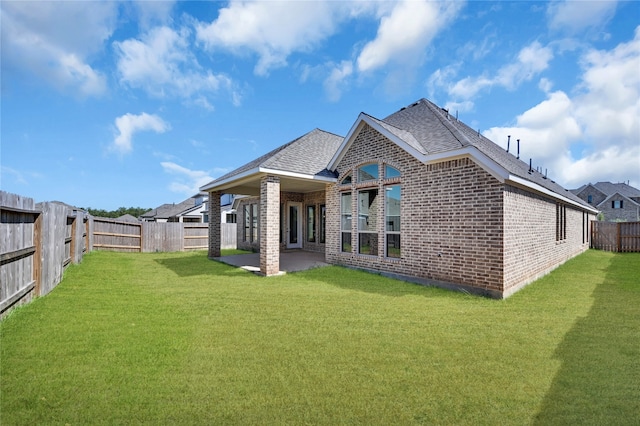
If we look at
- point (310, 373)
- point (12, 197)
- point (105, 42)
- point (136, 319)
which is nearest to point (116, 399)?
point (310, 373)

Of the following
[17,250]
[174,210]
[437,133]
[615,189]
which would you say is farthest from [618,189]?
[174,210]

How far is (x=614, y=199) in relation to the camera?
4303 cm

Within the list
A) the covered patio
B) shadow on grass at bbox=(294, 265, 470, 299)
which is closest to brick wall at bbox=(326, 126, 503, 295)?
shadow on grass at bbox=(294, 265, 470, 299)

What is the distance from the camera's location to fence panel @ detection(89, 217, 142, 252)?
15.0 meters

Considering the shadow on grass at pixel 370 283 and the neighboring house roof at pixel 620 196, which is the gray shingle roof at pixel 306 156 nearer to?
the shadow on grass at pixel 370 283

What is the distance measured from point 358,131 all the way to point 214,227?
26.0ft

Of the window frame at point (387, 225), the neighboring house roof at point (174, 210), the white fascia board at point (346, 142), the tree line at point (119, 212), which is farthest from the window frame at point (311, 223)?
the tree line at point (119, 212)

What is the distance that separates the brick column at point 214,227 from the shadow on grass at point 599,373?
483 inches

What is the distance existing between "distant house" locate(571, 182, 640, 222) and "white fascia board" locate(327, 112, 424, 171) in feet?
162

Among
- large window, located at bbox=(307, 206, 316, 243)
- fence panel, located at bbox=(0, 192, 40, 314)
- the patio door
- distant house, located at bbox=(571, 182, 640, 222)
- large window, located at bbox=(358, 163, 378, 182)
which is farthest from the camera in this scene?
distant house, located at bbox=(571, 182, 640, 222)

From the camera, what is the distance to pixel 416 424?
8.19ft

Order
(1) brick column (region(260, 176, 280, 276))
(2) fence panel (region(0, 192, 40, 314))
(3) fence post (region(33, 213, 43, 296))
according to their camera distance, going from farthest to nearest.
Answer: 1. (1) brick column (region(260, 176, 280, 276))
2. (3) fence post (region(33, 213, 43, 296))
3. (2) fence panel (region(0, 192, 40, 314))

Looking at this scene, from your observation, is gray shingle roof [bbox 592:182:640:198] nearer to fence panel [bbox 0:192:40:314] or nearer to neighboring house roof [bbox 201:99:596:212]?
neighboring house roof [bbox 201:99:596:212]

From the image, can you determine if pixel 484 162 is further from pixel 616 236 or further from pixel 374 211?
pixel 616 236
